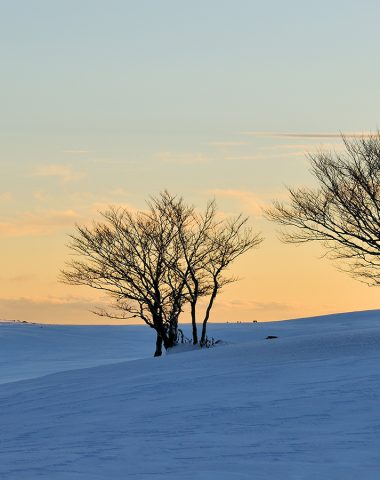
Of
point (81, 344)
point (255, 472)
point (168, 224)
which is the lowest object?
point (255, 472)

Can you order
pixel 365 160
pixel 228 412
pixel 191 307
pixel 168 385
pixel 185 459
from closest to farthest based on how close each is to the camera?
pixel 185 459 → pixel 228 412 → pixel 168 385 → pixel 365 160 → pixel 191 307

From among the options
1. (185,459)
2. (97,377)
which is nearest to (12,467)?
(185,459)

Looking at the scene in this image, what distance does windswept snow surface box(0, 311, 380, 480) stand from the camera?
12656 millimetres

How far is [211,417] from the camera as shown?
16.8m

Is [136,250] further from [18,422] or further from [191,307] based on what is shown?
[18,422]

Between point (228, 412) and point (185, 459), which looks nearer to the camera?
point (185, 459)

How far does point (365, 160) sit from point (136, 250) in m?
11.5

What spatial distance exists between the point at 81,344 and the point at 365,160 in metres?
27.8

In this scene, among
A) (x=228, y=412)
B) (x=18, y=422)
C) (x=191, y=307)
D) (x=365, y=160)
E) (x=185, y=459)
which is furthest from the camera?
(x=191, y=307)

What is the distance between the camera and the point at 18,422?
754 inches

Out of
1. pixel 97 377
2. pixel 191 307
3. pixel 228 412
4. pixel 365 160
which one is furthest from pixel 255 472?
pixel 191 307

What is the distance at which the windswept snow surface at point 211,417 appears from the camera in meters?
12.7

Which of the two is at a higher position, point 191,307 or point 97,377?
point 191,307

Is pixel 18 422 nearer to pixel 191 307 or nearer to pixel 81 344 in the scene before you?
pixel 191 307
